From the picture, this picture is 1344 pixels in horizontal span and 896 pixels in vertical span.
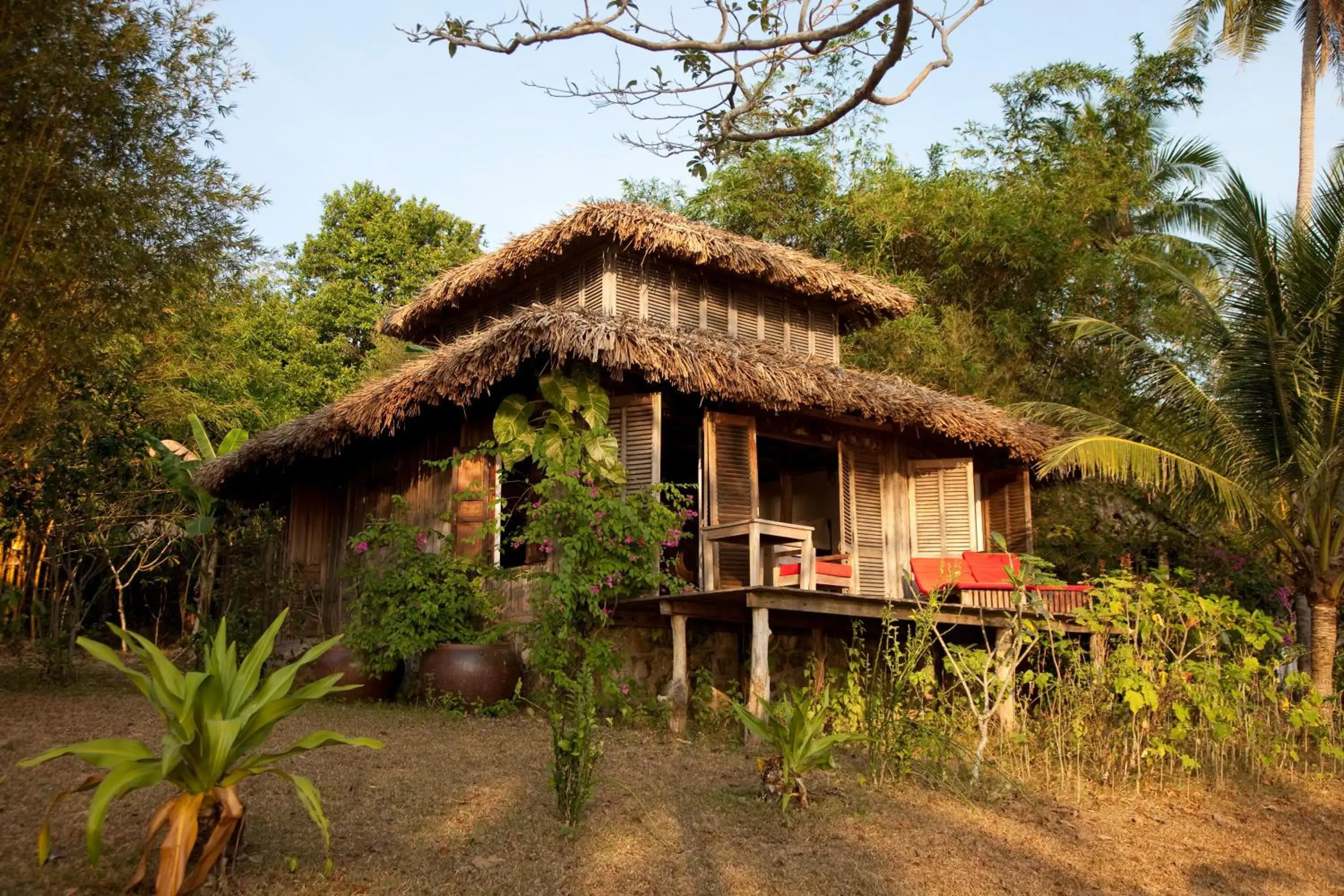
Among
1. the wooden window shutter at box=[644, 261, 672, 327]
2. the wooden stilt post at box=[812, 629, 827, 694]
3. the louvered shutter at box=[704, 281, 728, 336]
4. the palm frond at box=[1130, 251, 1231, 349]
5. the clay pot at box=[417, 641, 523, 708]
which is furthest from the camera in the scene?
the louvered shutter at box=[704, 281, 728, 336]

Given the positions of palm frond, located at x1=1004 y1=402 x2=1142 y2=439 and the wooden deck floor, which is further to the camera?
palm frond, located at x1=1004 y1=402 x2=1142 y2=439

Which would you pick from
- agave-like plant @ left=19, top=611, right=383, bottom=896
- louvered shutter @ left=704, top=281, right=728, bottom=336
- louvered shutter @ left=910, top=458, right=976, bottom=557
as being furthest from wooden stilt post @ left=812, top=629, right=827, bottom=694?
agave-like plant @ left=19, top=611, right=383, bottom=896

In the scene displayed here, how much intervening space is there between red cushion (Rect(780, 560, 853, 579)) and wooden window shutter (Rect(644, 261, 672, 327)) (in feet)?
8.99

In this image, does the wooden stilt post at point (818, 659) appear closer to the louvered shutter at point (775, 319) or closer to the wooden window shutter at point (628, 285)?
the louvered shutter at point (775, 319)

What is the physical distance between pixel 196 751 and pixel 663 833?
7.42ft

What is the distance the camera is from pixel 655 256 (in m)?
10.7

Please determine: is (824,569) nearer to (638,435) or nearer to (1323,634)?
(638,435)

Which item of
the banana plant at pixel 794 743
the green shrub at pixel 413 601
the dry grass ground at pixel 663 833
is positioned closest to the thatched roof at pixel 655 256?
the green shrub at pixel 413 601

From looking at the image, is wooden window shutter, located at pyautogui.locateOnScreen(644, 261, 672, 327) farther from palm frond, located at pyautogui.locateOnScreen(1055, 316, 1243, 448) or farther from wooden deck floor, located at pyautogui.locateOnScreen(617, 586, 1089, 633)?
palm frond, located at pyautogui.locateOnScreen(1055, 316, 1243, 448)

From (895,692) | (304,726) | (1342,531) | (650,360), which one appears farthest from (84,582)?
(1342,531)

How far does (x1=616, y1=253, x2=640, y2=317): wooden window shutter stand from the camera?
10.6 m

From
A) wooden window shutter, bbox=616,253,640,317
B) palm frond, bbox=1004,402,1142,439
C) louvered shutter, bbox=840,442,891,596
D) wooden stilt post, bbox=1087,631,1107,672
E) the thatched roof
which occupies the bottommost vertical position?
wooden stilt post, bbox=1087,631,1107,672

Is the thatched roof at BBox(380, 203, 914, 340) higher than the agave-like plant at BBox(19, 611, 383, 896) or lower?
higher

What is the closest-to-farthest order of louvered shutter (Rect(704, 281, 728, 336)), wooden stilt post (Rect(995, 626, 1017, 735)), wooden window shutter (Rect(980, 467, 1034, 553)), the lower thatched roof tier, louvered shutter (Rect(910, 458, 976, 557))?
wooden stilt post (Rect(995, 626, 1017, 735)) < the lower thatched roof tier < louvered shutter (Rect(910, 458, 976, 557)) < louvered shutter (Rect(704, 281, 728, 336)) < wooden window shutter (Rect(980, 467, 1034, 553))
